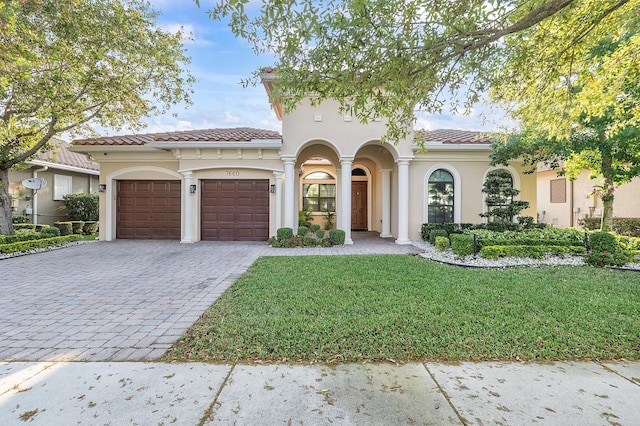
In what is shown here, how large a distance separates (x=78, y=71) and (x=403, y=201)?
36.5 feet

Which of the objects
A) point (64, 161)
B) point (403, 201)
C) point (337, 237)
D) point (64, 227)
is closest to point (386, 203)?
point (403, 201)

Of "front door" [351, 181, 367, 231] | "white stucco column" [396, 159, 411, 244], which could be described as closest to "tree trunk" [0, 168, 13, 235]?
"white stucco column" [396, 159, 411, 244]

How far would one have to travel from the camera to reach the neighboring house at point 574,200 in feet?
42.6

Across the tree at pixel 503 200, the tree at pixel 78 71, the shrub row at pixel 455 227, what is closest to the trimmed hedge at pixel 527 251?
the tree at pixel 503 200

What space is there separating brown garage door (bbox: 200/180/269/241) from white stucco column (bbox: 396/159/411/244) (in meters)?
4.95

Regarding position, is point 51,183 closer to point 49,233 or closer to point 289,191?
point 49,233

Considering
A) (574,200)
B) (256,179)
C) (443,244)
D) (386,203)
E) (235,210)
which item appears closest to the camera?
(443,244)

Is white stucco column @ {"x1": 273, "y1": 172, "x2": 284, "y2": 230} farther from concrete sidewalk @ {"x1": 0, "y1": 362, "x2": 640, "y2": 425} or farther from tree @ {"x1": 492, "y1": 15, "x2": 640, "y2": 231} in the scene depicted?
concrete sidewalk @ {"x1": 0, "y1": 362, "x2": 640, "y2": 425}

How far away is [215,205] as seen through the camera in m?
11.2

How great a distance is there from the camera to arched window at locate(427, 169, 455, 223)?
36.3ft

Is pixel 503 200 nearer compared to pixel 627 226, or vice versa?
pixel 503 200

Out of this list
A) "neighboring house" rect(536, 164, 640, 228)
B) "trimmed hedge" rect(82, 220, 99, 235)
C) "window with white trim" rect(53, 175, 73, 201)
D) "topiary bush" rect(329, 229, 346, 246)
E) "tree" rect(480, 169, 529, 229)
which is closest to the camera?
"tree" rect(480, 169, 529, 229)

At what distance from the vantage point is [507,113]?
25.4ft

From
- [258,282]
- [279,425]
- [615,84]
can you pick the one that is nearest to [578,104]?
[615,84]
